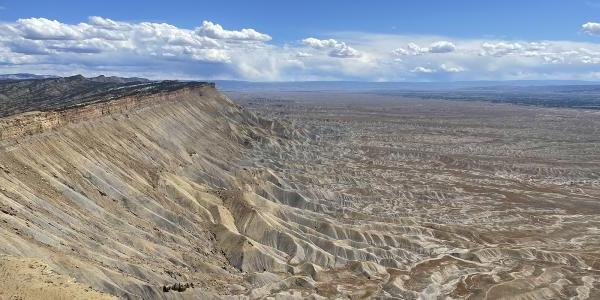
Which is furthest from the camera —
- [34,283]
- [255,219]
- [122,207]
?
[255,219]

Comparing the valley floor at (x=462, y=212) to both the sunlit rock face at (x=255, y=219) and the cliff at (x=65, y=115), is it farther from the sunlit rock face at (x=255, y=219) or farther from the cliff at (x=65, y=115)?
the cliff at (x=65, y=115)

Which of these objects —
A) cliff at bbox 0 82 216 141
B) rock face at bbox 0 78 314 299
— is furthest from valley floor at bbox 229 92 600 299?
cliff at bbox 0 82 216 141

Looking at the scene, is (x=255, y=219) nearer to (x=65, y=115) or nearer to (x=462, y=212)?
(x=65, y=115)

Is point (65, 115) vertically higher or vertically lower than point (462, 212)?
higher

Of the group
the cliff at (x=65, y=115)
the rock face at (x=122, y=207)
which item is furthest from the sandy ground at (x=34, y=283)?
the cliff at (x=65, y=115)

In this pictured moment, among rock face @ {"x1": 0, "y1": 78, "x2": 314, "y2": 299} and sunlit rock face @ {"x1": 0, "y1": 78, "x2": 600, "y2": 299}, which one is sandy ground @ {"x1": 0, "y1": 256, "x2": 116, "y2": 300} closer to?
sunlit rock face @ {"x1": 0, "y1": 78, "x2": 600, "y2": 299}

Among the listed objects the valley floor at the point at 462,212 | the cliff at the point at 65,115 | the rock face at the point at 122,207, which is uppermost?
the cliff at the point at 65,115

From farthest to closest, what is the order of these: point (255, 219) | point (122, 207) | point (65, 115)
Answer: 1. point (65, 115)
2. point (255, 219)
3. point (122, 207)

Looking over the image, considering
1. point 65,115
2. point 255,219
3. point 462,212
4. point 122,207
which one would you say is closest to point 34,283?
point 122,207

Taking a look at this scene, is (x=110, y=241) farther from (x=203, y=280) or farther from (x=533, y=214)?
(x=533, y=214)
